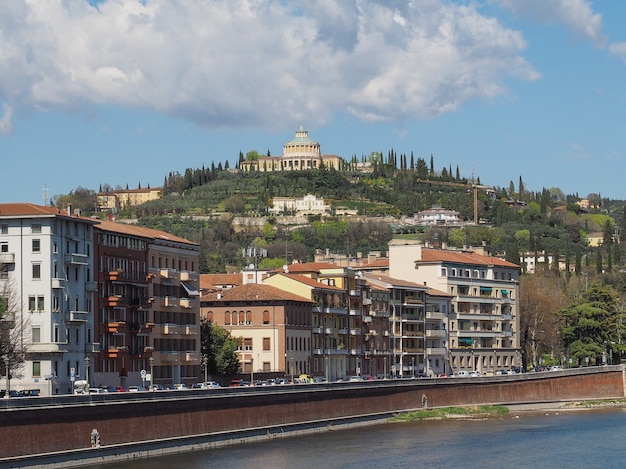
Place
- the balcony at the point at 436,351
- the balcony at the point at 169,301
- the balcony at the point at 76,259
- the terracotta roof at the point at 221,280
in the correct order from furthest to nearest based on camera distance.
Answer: the balcony at the point at 436,351 < the terracotta roof at the point at 221,280 < the balcony at the point at 169,301 < the balcony at the point at 76,259

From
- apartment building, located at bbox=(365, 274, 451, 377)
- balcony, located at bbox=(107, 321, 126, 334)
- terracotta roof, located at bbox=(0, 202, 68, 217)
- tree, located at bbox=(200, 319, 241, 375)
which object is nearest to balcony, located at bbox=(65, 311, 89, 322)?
balcony, located at bbox=(107, 321, 126, 334)

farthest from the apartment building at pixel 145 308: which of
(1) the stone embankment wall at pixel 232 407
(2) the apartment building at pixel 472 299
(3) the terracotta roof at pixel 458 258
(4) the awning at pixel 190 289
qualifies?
(3) the terracotta roof at pixel 458 258

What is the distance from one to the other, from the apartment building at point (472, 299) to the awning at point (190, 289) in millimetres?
38762

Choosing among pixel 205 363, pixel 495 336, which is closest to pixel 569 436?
pixel 205 363

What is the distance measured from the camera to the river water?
232 ft

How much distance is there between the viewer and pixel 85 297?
290 feet

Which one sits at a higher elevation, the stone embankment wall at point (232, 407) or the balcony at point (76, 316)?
the balcony at point (76, 316)

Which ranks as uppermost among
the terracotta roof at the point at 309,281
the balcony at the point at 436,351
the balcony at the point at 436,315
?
the terracotta roof at the point at 309,281

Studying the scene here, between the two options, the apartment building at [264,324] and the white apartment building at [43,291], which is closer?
the white apartment building at [43,291]

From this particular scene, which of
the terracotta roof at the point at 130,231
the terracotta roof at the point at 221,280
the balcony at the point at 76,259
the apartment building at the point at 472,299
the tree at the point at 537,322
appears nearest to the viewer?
the balcony at the point at 76,259

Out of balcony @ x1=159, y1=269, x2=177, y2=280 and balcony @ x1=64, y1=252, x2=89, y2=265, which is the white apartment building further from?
balcony @ x1=159, y1=269, x2=177, y2=280

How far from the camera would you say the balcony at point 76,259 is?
8578 cm

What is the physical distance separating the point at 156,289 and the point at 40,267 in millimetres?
15290

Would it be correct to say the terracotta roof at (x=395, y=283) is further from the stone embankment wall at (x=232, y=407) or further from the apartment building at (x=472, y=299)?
the stone embankment wall at (x=232, y=407)
